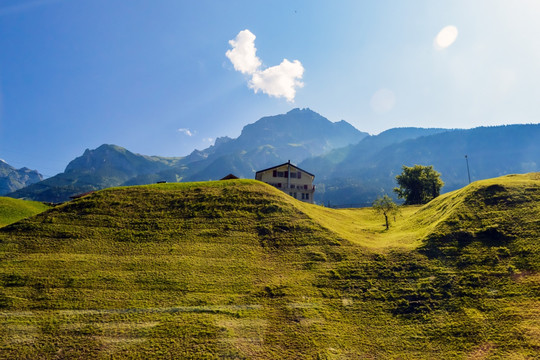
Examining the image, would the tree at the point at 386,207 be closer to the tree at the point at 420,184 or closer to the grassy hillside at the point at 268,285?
the grassy hillside at the point at 268,285

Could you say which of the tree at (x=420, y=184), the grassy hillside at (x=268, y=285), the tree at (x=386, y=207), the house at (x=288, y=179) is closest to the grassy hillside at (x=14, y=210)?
the grassy hillside at (x=268, y=285)

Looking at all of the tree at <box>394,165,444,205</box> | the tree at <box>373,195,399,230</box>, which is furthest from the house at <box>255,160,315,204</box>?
the tree at <box>373,195,399,230</box>

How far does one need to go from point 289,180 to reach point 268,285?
6111 cm

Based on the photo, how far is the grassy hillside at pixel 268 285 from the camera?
674 inches

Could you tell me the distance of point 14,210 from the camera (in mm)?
52969

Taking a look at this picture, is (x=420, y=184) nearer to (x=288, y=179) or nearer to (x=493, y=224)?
(x=288, y=179)

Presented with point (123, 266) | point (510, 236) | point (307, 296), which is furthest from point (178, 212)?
point (510, 236)

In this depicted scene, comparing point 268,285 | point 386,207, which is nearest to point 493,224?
point 386,207

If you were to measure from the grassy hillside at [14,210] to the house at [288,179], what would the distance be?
57.0 meters

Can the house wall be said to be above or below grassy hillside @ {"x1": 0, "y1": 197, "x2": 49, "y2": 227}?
above

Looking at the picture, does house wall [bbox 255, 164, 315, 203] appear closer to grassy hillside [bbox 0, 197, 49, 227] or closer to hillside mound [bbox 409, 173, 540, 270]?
hillside mound [bbox 409, 173, 540, 270]

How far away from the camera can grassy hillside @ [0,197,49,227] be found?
49.6 meters

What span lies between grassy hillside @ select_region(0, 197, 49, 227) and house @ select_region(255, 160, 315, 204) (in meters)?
57.0

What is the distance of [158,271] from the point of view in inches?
961
